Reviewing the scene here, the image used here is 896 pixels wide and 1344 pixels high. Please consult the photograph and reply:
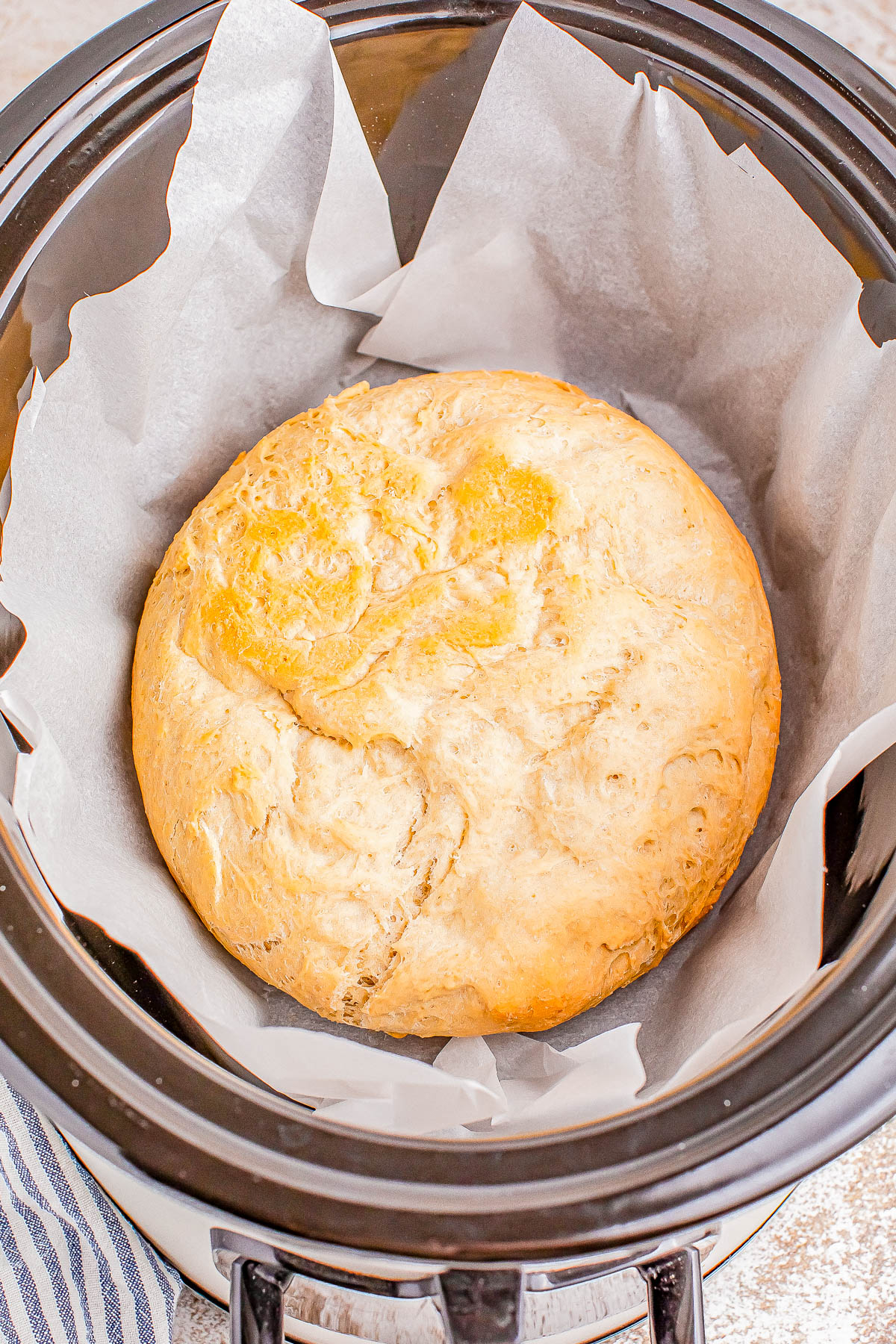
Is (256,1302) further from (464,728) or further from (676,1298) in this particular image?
(464,728)

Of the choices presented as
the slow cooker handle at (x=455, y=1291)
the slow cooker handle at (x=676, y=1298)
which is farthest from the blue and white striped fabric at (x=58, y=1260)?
the slow cooker handle at (x=676, y=1298)

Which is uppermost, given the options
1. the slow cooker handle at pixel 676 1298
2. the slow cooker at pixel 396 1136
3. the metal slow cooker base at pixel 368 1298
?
the slow cooker at pixel 396 1136

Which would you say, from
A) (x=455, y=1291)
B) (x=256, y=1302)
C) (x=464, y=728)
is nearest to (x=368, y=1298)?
(x=256, y=1302)

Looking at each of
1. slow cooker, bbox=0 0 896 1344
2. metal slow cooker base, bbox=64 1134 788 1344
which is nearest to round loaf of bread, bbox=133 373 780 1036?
slow cooker, bbox=0 0 896 1344

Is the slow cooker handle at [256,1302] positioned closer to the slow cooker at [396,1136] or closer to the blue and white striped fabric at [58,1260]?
Answer: the slow cooker at [396,1136]

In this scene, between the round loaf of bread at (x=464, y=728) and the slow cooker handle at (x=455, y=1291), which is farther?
the round loaf of bread at (x=464, y=728)
